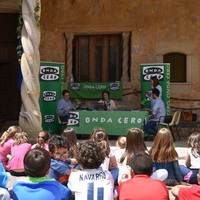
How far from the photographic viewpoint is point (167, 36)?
482 inches

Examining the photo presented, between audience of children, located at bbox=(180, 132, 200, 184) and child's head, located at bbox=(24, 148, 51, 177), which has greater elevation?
child's head, located at bbox=(24, 148, 51, 177)

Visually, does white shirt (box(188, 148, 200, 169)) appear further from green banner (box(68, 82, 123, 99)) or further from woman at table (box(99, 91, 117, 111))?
green banner (box(68, 82, 123, 99))

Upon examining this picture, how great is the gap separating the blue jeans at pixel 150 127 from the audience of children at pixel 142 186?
7075 millimetres

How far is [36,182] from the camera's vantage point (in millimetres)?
3221

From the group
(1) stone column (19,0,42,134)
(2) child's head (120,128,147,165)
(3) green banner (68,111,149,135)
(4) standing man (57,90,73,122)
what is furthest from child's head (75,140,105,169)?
(4) standing man (57,90,73,122)

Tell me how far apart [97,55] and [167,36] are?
7.02ft

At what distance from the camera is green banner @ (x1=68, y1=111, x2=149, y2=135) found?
1036 centimetres

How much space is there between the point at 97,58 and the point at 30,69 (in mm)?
4288

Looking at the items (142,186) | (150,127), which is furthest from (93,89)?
(142,186)

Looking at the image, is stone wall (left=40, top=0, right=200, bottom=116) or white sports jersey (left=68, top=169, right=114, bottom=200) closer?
white sports jersey (left=68, top=169, right=114, bottom=200)

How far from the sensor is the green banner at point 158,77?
37.0 feet

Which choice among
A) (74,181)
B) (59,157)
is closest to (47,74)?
(59,157)

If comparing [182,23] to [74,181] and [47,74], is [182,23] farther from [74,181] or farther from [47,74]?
[74,181]

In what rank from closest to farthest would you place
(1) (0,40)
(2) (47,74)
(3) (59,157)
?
(3) (59,157), (2) (47,74), (1) (0,40)
